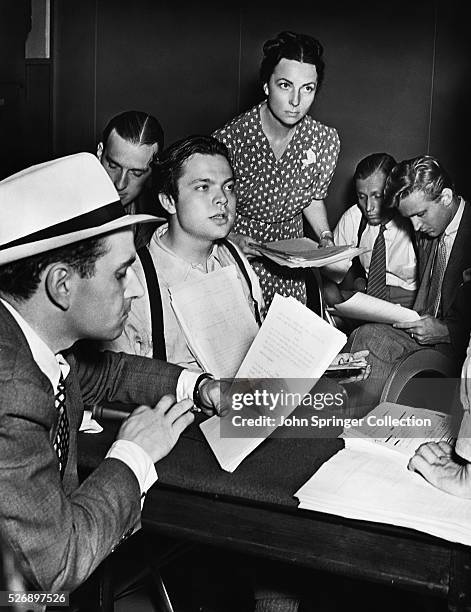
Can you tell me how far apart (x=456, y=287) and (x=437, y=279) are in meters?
0.09

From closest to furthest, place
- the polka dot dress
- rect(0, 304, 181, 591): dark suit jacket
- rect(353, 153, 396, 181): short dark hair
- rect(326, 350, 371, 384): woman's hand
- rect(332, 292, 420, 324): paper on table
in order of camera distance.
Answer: rect(0, 304, 181, 591): dark suit jacket
rect(326, 350, 371, 384): woman's hand
rect(332, 292, 420, 324): paper on table
the polka dot dress
rect(353, 153, 396, 181): short dark hair

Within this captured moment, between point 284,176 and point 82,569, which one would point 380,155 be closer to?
point 284,176

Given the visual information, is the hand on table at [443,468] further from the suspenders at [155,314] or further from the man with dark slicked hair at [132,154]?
the man with dark slicked hair at [132,154]

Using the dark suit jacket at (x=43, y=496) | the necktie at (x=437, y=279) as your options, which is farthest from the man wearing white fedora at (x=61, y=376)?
the necktie at (x=437, y=279)

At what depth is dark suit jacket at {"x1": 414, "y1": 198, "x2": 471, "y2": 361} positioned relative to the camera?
111 inches

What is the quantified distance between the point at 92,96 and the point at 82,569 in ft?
12.8

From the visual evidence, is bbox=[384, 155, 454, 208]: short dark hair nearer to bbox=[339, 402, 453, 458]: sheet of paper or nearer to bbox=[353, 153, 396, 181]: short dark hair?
bbox=[353, 153, 396, 181]: short dark hair

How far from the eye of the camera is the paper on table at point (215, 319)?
6.39ft

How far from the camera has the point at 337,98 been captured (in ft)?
13.0

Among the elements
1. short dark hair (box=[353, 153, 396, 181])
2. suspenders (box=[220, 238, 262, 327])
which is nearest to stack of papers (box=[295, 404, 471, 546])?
suspenders (box=[220, 238, 262, 327])

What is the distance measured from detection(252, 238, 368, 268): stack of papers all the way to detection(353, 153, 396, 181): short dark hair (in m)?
0.99

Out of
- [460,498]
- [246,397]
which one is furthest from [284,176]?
[460,498]

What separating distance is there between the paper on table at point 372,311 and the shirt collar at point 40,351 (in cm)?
145

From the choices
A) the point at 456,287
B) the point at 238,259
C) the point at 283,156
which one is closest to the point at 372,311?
the point at 456,287
